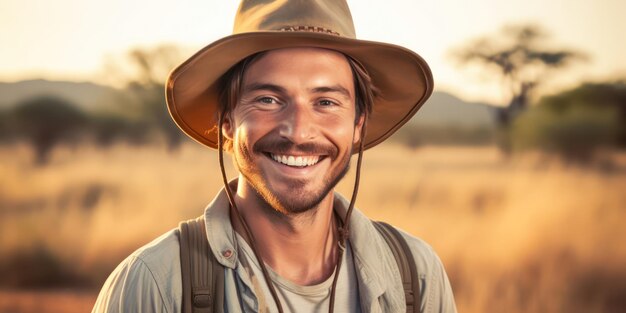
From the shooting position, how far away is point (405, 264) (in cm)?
276

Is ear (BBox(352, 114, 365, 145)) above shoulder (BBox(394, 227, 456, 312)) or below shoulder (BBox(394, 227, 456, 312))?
above

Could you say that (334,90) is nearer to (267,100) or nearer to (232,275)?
(267,100)

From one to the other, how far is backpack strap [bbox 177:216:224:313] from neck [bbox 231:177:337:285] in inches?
7.3

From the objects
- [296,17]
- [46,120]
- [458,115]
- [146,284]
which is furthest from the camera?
[458,115]

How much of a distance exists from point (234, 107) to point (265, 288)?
0.58 meters

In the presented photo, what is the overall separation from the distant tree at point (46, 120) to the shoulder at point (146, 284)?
44.3ft

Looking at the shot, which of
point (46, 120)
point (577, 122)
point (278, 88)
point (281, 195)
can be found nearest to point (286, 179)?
point (281, 195)

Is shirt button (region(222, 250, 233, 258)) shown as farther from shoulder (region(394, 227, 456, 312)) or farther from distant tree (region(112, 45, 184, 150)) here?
distant tree (region(112, 45, 184, 150))

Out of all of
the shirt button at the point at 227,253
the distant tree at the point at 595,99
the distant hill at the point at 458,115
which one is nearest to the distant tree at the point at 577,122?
the distant tree at the point at 595,99

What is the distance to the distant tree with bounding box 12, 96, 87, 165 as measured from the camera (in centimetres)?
1585

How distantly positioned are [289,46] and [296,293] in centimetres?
74

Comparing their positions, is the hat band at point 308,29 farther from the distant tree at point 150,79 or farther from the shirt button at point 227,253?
the distant tree at point 150,79

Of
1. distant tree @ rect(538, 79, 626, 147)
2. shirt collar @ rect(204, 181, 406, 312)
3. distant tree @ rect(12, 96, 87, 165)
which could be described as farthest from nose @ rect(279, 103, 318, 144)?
distant tree @ rect(538, 79, 626, 147)

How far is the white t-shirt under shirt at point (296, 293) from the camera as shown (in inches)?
98.9
